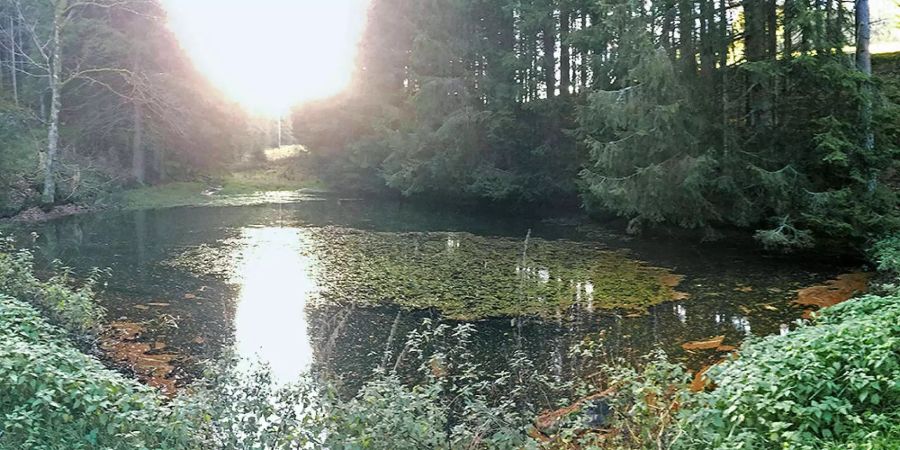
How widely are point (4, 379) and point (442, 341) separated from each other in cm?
417

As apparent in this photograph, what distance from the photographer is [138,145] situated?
2402 centimetres

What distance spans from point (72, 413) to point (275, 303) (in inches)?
199

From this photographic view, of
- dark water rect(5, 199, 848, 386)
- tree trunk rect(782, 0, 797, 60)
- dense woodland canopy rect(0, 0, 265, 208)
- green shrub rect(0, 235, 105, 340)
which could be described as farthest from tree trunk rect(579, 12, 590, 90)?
green shrub rect(0, 235, 105, 340)

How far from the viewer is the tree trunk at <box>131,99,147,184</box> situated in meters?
23.9

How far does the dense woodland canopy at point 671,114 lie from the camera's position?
10.1 metres

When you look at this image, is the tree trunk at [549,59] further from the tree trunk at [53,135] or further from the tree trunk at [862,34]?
the tree trunk at [53,135]

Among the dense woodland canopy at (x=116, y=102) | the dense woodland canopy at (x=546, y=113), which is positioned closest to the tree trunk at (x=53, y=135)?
the dense woodland canopy at (x=546, y=113)

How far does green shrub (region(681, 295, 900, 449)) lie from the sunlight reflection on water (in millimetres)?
3243

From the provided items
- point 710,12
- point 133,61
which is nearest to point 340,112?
point 133,61

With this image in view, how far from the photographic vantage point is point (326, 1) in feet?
Answer: 86.3

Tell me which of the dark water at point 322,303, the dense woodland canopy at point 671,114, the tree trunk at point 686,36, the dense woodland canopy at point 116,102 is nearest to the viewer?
the dark water at point 322,303

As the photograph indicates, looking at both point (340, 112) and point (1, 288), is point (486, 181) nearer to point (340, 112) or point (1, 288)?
point (340, 112)

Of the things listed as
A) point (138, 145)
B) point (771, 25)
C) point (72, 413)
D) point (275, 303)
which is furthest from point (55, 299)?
point (138, 145)

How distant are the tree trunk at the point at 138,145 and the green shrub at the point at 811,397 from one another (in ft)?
79.9
